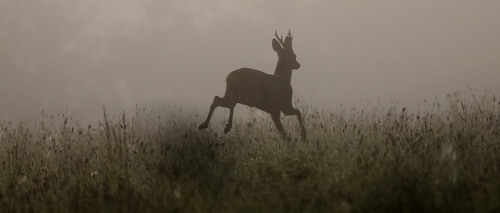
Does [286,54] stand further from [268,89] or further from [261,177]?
[261,177]

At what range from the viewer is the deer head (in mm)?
8922

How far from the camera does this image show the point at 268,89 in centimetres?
841

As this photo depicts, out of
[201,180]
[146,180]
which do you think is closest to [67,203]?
[146,180]

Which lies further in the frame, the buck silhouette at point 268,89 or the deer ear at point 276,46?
the deer ear at point 276,46

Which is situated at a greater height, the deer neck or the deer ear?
the deer ear

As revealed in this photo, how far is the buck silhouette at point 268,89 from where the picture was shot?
8047 mm

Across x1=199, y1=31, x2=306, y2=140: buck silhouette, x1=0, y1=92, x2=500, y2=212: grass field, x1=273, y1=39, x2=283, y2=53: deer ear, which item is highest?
x1=273, y1=39, x2=283, y2=53: deer ear

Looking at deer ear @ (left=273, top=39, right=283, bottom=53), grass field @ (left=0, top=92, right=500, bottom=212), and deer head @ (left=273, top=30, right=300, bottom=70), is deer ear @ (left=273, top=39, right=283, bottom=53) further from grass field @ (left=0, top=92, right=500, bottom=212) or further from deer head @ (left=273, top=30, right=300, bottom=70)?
grass field @ (left=0, top=92, right=500, bottom=212)

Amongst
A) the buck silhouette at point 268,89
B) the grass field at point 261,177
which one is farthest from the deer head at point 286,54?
the grass field at point 261,177

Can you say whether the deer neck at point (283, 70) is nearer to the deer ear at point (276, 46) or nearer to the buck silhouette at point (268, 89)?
the buck silhouette at point (268, 89)

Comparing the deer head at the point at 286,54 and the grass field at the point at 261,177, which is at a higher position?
the deer head at the point at 286,54

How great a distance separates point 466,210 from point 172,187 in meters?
2.21

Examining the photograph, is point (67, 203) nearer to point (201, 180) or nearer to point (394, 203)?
point (201, 180)

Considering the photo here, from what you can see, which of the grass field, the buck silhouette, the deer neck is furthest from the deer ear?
the grass field
